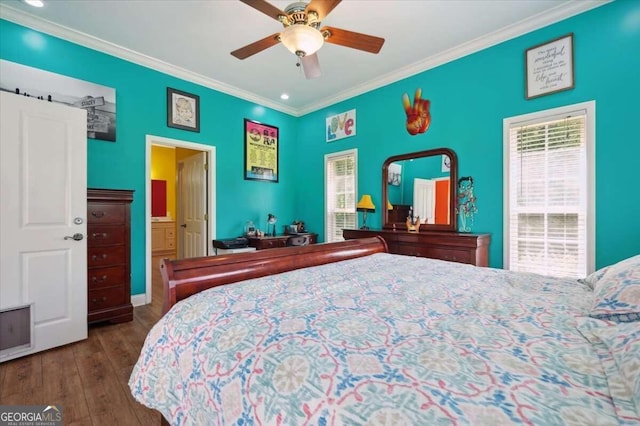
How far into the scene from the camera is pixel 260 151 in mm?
4785

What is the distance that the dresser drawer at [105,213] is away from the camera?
2830mm

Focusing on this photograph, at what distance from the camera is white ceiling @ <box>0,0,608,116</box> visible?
2604 millimetres

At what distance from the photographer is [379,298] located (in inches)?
48.1

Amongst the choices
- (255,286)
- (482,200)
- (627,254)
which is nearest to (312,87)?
(482,200)

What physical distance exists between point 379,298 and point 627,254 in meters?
2.60

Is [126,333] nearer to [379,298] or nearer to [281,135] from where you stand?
[379,298]

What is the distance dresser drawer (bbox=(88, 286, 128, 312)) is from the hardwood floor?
0.27 metres

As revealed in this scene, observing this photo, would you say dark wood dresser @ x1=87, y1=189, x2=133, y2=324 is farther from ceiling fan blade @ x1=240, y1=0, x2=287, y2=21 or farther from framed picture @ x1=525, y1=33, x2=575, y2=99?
framed picture @ x1=525, y1=33, x2=575, y2=99

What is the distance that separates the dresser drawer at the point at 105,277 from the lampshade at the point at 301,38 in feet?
9.34

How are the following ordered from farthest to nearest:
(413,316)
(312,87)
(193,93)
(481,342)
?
1. (312,87)
2. (193,93)
3. (413,316)
4. (481,342)

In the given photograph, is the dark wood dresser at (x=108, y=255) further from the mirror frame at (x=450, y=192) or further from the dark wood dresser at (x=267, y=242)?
the mirror frame at (x=450, y=192)

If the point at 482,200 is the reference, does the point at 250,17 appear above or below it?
above

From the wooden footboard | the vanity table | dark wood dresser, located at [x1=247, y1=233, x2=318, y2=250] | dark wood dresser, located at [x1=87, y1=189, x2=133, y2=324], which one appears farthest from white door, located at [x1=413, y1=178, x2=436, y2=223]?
dark wood dresser, located at [x1=87, y1=189, x2=133, y2=324]

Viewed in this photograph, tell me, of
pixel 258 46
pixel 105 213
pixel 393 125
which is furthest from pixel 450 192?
pixel 105 213
